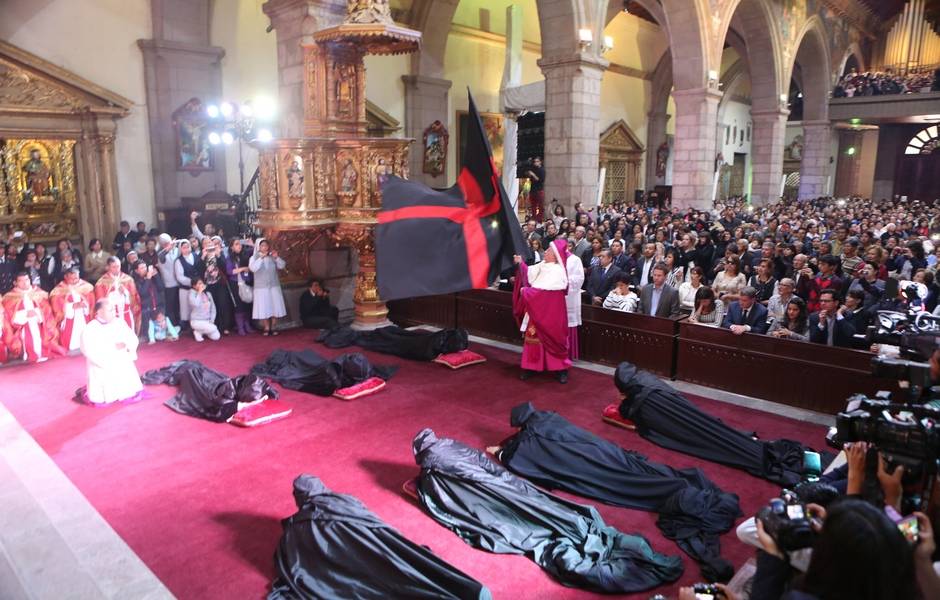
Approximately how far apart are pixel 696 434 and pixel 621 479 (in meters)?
1.21

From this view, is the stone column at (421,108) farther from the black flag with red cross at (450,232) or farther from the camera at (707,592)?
the camera at (707,592)

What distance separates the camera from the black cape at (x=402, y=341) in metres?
8.88

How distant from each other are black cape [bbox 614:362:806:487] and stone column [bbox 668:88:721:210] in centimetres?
1272

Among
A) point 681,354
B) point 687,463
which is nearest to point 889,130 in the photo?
point 681,354

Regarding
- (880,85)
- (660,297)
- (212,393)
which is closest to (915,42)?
(880,85)

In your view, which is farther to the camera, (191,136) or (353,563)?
(191,136)

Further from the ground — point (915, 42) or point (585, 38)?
point (915, 42)

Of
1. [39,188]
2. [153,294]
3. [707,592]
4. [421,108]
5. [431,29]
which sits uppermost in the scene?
[431,29]

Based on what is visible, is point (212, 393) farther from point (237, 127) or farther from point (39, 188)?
point (237, 127)

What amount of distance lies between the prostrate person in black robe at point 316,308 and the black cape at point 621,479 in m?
5.25

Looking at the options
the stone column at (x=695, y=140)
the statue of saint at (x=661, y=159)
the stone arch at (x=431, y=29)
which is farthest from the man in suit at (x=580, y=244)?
the statue of saint at (x=661, y=159)

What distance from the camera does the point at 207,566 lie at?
4359 mm

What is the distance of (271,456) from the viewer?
19.7ft

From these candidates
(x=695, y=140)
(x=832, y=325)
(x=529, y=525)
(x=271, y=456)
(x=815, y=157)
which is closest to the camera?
(x=529, y=525)
